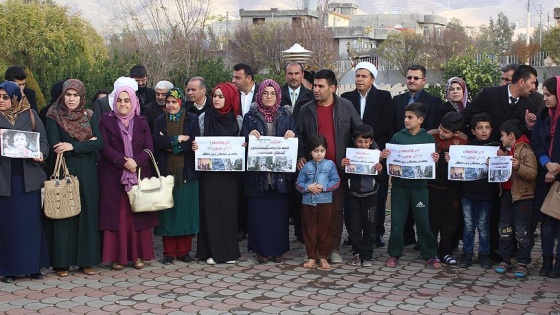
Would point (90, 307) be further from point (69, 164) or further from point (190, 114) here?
point (190, 114)

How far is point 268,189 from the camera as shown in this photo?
27.8ft

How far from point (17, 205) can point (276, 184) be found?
264cm

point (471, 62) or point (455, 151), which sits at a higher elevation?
point (471, 62)

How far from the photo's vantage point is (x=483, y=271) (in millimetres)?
8234

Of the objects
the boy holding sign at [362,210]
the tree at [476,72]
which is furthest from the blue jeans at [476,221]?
the tree at [476,72]

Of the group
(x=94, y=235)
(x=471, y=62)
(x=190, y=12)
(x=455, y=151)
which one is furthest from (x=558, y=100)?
(x=190, y=12)

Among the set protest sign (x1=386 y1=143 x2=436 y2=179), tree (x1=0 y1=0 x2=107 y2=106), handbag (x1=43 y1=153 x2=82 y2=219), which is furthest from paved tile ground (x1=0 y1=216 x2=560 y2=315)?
tree (x1=0 y1=0 x2=107 y2=106)

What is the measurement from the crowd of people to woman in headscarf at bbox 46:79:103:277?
0.04ft

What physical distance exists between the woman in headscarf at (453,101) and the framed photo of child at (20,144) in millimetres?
4450

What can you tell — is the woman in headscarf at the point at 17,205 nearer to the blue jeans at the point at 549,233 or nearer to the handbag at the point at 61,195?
the handbag at the point at 61,195

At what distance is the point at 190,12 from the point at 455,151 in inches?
628

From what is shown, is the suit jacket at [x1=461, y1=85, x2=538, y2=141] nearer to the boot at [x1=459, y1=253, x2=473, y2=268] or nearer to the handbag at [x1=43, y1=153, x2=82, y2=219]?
the boot at [x1=459, y1=253, x2=473, y2=268]

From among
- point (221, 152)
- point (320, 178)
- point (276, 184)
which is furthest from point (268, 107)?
point (320, 178)

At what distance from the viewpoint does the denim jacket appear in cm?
826
